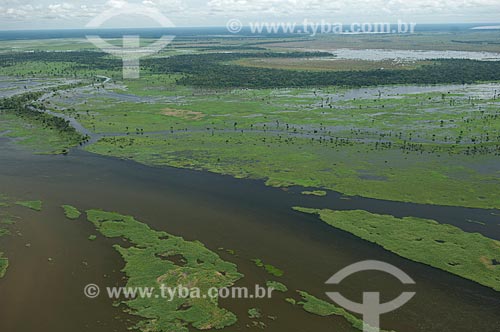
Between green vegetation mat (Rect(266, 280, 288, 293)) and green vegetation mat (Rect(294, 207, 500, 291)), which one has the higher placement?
green vegetation mat (Rect(294, 207, 500, 291))

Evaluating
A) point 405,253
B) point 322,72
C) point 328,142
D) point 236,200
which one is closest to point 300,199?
point 236,200

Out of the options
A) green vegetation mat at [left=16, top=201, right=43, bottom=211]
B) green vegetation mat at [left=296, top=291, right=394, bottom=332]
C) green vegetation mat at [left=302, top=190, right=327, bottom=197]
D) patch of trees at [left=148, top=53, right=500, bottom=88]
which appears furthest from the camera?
patch of trees at [left=148, top=53, right=500, bottom=88]

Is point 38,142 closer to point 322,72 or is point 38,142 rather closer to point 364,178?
point 364,178

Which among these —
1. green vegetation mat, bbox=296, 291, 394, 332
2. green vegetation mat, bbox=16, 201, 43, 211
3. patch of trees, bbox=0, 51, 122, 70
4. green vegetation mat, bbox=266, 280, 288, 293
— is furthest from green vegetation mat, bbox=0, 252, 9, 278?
patch of trees, bbox=0, 51, 122, 70

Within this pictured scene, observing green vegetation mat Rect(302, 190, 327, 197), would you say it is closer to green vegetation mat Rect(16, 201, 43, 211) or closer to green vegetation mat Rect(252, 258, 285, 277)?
green vegetation mat Rect(252, 258, 285, 277)

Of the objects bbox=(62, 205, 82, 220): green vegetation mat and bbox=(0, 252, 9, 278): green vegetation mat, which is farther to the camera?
bbox=(62, 205, 82, 220): green vegetation mat

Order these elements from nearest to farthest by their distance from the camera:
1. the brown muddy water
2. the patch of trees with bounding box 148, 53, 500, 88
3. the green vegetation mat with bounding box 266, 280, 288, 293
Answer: the brown muddy water
the green vegetation mat with bounding box 266, 280, 288, 293
the patch of trees with bounding box 148, 53, 500, 88

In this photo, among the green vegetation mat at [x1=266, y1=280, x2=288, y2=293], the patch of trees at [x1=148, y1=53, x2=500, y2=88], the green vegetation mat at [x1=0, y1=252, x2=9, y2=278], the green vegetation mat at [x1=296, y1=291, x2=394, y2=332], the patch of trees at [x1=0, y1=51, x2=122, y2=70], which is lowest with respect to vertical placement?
the green vegetation mat at [x1=296, y1=291, x2=394, y2=332]

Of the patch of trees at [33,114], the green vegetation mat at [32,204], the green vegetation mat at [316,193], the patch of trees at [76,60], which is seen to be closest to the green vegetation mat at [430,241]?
the green vegetation mat at [316,193]
